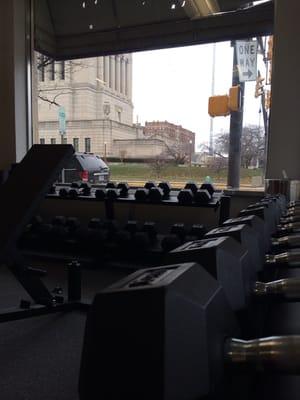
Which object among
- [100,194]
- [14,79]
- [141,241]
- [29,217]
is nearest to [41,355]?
[29,217]

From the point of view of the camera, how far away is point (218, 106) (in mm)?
3199

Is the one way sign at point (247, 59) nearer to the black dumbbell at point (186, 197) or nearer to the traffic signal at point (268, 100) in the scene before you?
the traffic signal at point (268, 100)

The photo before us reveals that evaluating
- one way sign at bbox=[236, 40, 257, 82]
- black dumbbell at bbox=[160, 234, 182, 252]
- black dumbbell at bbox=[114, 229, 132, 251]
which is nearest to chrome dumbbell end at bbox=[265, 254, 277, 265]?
black dumbbell at bbox=[160, 234, 182, 252]

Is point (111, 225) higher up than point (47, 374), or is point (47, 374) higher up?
point (111, 225)

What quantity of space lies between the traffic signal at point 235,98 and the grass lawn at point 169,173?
0.57 m

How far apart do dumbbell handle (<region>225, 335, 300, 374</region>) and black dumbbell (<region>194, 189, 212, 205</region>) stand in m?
2.54

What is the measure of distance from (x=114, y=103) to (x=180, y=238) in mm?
1778

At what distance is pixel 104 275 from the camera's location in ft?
9.78

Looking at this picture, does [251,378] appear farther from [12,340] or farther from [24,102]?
[24,102]

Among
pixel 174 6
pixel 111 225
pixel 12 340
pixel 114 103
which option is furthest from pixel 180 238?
pixel 174 6

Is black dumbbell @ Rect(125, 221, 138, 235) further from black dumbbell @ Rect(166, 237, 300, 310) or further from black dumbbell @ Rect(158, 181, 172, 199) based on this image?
black dumbbell @ Rect(166, 237, 300, 310)

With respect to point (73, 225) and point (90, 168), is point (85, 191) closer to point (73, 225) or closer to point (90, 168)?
point (73, 225)

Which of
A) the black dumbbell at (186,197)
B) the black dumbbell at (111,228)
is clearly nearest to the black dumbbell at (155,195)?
the black dumbbell at (186,197)

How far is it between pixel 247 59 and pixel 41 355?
9.21ft
